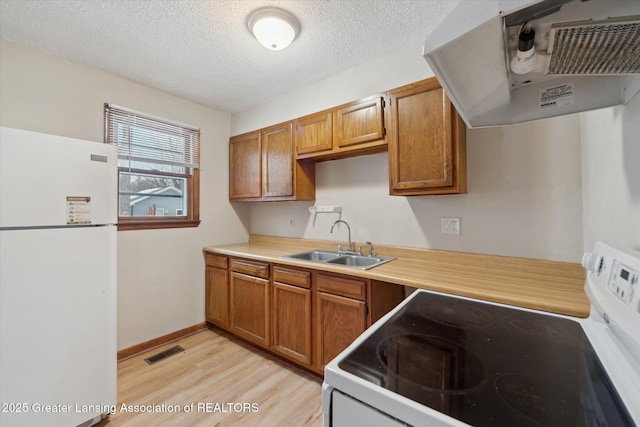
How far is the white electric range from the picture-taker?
50 centimetres

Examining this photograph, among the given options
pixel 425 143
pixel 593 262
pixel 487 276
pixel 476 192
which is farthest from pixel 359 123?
pixel 593 262

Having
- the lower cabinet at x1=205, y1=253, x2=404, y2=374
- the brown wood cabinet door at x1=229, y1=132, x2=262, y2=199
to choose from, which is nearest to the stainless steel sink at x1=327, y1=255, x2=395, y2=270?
the lower cabinet at x1=205, y1=253, x2=404, y2=374

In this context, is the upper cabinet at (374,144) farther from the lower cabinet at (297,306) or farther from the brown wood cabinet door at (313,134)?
the lower cabinet at (297,306)

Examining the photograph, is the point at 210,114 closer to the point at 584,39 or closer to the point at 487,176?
the point at 487,176

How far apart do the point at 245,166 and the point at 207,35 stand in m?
1.35

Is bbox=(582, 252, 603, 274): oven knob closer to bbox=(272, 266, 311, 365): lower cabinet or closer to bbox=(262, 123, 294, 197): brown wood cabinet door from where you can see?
bbox=(272, 266, 311, 365): lower cabinet

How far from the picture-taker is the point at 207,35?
1.86m

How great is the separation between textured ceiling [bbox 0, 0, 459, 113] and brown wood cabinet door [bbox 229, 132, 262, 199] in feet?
2.04

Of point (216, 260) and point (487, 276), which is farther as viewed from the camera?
point (216, 260)

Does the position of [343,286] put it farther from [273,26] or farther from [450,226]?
[273,26]

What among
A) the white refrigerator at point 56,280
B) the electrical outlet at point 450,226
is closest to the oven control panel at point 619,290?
the electrical outlet at point 450,226

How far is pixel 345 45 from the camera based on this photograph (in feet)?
6.66

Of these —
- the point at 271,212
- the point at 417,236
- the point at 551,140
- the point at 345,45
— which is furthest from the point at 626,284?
the point at 271,212

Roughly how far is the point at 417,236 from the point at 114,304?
2.13 m
